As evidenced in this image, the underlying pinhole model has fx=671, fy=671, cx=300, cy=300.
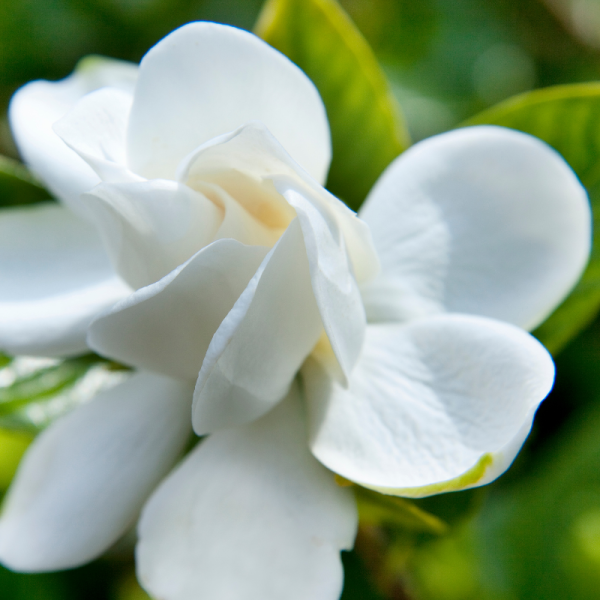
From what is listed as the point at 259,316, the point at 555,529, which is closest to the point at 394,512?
the point at 259,316

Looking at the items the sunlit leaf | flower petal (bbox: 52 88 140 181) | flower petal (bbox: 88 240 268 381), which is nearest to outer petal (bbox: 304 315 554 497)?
flower petal (bbox: 88 240 268 381)

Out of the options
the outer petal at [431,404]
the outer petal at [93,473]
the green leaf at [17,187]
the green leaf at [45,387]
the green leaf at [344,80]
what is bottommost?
the green leaf at [45,387]

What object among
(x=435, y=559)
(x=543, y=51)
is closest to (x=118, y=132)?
(x=435, y=559)

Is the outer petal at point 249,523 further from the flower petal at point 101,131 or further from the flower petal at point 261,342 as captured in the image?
the flower petal at point 101,131

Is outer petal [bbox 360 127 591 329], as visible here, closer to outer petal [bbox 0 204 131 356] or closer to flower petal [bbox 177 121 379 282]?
flower petal [bbox 177 121 379 282]

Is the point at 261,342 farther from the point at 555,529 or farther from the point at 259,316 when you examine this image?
the point at 555,529

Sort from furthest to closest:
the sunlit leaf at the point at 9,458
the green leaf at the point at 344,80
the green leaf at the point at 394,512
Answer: the sunlit leaf at the point at 9,458 → the green leaf at the point at 344,80 → the green leaf at the point at 394,512

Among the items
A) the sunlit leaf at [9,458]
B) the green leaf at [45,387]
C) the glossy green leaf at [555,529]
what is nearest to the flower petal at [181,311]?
the green leaf at [45,387]

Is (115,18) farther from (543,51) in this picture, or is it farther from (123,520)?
(123,520)
